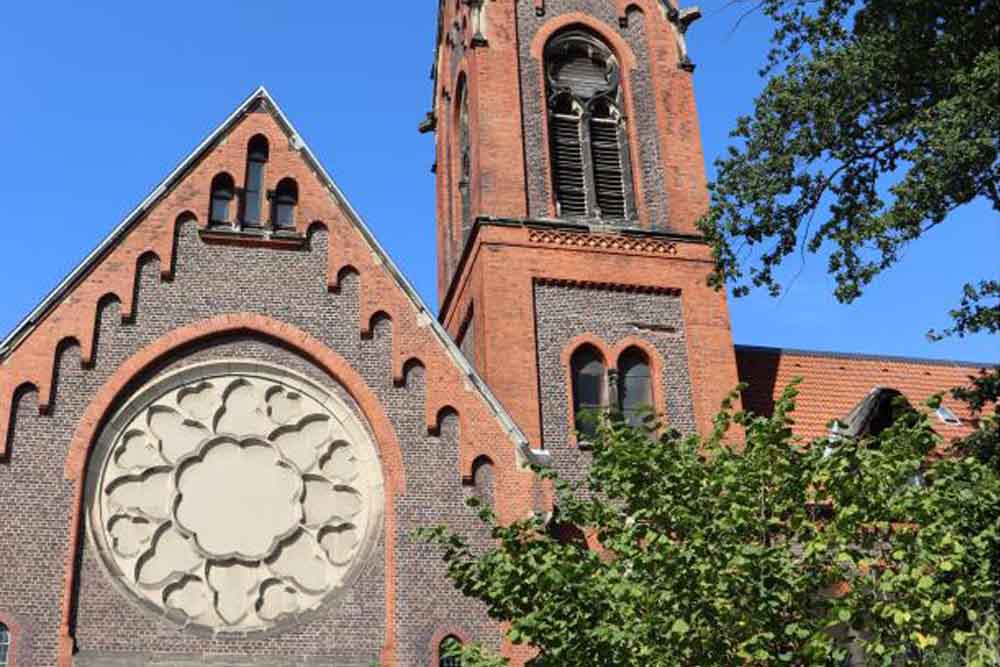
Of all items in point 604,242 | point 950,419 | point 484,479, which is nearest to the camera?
point 484,479

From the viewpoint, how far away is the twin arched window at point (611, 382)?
21281 millimetres

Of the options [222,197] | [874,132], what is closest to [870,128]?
[874,132]

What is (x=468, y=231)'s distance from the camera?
24.5 metres

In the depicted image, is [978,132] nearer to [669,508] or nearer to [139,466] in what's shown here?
[669,508]

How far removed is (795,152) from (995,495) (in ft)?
25.0

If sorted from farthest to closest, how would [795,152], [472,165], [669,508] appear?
[472,165] < [795,152] < [669,508]

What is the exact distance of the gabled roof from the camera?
17578 mm

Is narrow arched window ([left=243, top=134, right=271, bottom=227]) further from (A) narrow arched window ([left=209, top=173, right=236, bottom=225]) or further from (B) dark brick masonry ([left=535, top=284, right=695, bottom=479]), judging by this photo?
(B) dark brick masonry ([left=535, top=284, right=695, bottom=479])

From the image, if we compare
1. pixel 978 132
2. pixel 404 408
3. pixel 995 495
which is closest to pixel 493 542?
pixel 404 408

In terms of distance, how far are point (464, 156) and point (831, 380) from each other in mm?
9022

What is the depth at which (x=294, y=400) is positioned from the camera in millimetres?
18219

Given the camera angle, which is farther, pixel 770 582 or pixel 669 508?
pixel 669 508

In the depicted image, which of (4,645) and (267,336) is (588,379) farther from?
(4,645)

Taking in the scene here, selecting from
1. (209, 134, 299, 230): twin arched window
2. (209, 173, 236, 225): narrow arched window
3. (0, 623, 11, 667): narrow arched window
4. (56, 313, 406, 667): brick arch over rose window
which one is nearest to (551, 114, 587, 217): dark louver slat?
(209, 134, 299, 230): twin arched window
